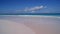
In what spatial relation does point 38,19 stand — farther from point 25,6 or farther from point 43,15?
point 25,6

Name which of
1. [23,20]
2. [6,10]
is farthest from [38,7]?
[6,10]

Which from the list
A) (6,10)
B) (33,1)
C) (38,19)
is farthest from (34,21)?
(6,10)

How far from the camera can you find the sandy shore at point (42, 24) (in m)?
1.15

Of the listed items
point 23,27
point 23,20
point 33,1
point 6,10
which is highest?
point 33,1

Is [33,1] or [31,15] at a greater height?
[33,1]

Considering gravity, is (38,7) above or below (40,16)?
above

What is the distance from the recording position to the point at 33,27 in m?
1.16

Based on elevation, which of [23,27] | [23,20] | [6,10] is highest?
[6,10]

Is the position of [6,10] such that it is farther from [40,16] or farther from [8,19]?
[40,16]

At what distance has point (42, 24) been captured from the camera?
1148mm

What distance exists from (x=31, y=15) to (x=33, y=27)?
17 cm

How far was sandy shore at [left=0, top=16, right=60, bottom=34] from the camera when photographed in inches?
45.3

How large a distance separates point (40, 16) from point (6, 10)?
506 millimetres

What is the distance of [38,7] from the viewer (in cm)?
115
